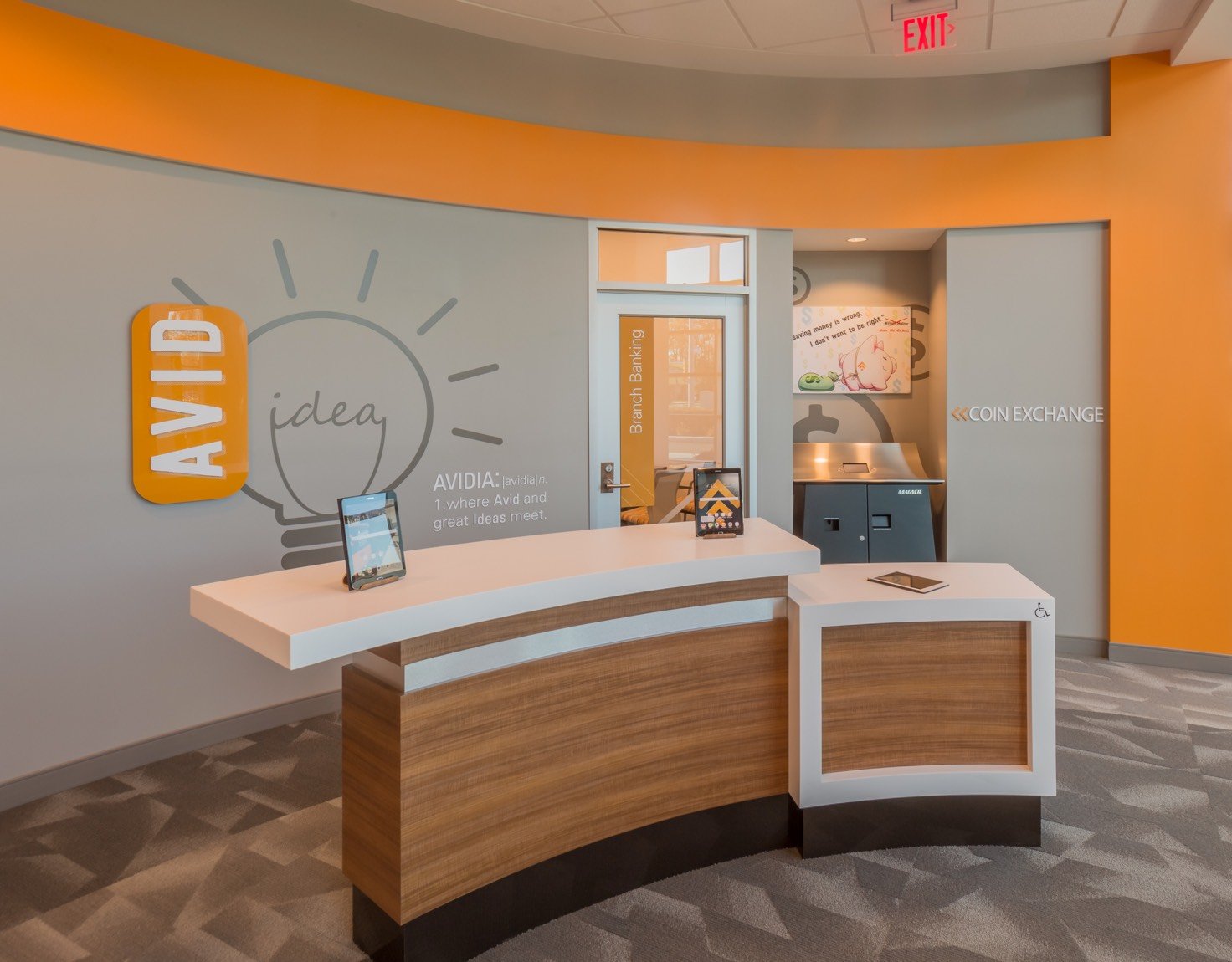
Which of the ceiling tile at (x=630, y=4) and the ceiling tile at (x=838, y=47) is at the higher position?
the ceiling tile at (x=838, y=47)

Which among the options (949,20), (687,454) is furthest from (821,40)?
(687,454)

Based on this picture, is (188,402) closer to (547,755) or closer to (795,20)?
(547,755)

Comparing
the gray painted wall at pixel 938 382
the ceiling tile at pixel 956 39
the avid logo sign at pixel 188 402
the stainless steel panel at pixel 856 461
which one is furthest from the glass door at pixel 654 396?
the avid logo sign at pixel 188 402

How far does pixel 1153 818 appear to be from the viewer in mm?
2854

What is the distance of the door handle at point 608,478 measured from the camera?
470 cm

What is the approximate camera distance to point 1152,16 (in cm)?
405

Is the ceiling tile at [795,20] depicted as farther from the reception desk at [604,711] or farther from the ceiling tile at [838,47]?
the reception desk at [604,711]

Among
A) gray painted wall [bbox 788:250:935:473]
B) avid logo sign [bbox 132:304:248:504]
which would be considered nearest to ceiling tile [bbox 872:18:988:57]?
gray painted wall [bbox 788:250:935:473]

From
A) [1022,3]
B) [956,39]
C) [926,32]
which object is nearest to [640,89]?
[926,32]

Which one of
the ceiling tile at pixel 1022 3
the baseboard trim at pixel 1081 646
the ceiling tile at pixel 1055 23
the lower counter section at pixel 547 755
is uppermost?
the ceiling tile at pixel 1055 23

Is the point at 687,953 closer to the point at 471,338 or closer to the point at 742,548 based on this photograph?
the point at 742,548

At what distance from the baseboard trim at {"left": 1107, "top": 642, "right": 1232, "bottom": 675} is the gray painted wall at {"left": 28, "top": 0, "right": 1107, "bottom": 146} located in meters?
3.04

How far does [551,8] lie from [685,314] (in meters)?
1.73

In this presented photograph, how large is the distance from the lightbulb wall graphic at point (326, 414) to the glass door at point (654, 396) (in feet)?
3.36
